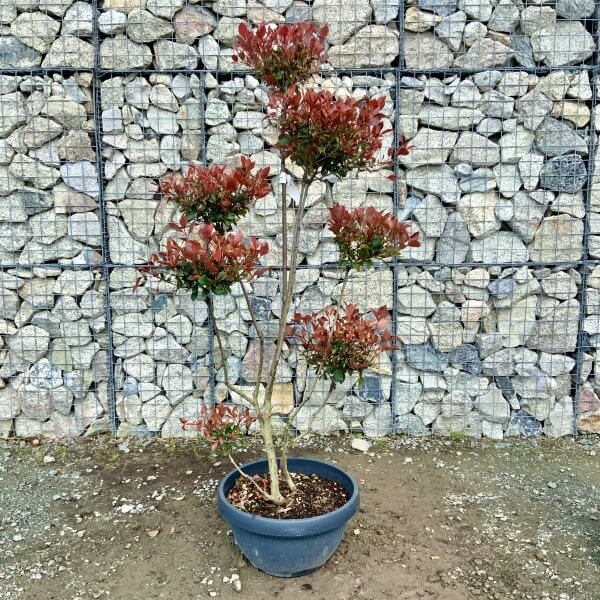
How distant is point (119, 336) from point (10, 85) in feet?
5.10

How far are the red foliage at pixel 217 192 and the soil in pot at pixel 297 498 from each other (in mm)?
1110

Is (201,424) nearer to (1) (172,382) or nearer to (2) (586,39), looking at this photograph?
(1) (172,382)

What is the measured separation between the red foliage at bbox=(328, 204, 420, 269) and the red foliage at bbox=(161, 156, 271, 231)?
1.08 ft

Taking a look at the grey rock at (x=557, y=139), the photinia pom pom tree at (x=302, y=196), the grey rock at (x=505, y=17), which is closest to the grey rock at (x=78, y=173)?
the photinia pom pom tree at (x=302, y=196)

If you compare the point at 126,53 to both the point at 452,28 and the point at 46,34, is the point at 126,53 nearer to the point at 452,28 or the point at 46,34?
the point at 46,34

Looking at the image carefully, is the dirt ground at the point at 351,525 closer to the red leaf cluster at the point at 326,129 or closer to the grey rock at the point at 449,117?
the red leaf cluster at the point at 326,129

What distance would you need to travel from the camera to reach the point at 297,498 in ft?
9.01

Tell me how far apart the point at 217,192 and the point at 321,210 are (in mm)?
1398

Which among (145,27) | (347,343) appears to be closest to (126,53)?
(145,27)

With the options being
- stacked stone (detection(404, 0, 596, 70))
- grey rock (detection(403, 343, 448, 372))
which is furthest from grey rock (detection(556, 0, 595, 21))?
grey rock (detection(403, 343, 448, 372))

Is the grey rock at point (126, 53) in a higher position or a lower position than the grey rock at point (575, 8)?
lower

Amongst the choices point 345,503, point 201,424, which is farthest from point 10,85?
point 345,503

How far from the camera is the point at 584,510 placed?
10.5ft

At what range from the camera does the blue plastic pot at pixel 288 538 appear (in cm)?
248
